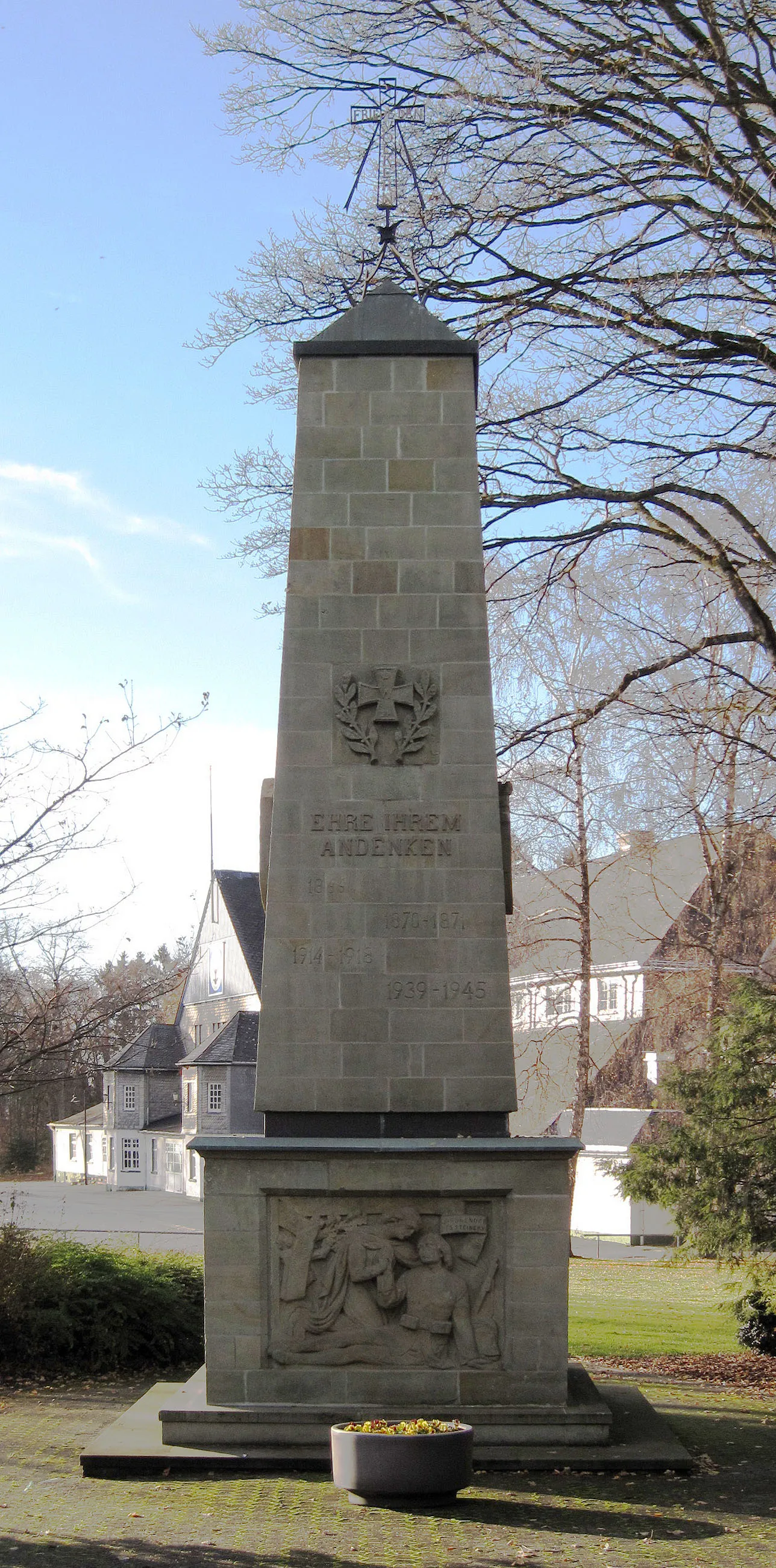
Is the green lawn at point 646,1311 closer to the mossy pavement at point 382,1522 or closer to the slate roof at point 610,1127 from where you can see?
the mossy pavement at point 382,1522

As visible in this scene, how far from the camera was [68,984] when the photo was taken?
45.9 ft

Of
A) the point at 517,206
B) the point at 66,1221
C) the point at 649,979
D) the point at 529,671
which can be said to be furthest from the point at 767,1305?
the point at 66,1221

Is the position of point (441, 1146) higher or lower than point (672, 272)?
lower

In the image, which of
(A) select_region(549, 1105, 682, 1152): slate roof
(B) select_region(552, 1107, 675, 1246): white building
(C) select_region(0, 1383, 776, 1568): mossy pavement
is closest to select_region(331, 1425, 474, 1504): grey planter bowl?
(C) select_region(0, 1383, 776, 1568): mossy pavement

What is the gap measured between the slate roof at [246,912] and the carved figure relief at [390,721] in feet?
120

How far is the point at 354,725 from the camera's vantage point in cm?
1066

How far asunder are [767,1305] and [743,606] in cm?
703

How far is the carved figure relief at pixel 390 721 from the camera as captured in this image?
10617 mm

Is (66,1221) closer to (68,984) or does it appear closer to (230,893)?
(230,893)

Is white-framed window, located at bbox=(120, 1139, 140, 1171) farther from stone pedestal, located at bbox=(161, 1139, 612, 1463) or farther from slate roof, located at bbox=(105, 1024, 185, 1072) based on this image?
stone pedestal, located at bbox=(161, 1139, 612, 1463)

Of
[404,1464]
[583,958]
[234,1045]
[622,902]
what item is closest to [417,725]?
[404,1464]

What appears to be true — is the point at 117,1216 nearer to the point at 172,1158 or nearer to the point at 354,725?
the point at 172,1158

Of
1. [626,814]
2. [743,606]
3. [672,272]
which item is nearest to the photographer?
[672,272]

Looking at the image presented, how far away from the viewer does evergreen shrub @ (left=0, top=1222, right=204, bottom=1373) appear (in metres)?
14.6
